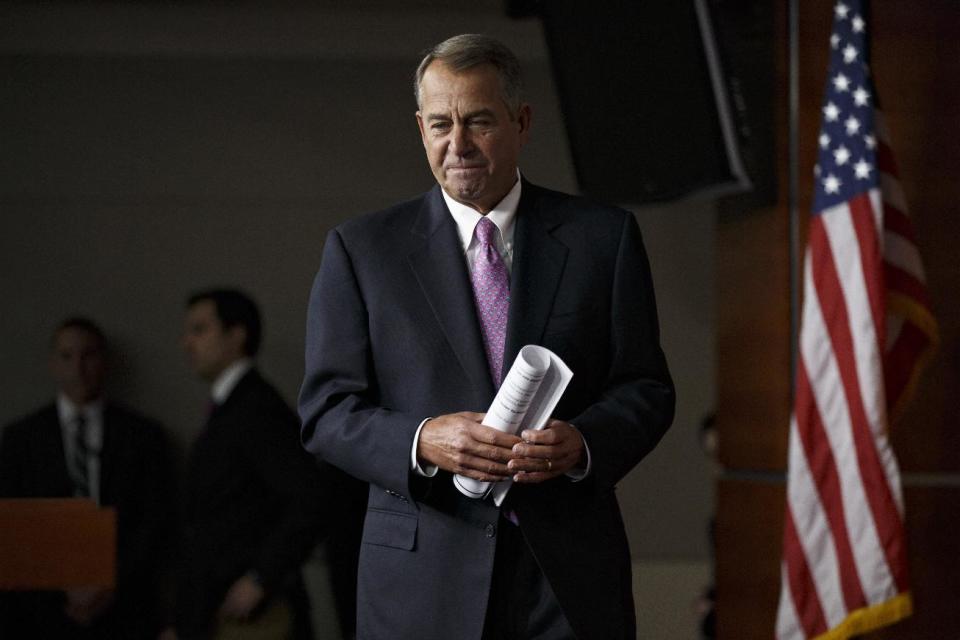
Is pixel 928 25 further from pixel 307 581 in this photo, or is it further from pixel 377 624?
pixel 307 581

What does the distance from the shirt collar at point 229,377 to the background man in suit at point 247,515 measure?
0.25ft

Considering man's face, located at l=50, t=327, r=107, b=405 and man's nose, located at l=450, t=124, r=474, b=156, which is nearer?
man's nose, located at l=450, t=124, r=474, b=156

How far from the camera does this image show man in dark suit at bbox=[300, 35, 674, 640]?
5.20ft

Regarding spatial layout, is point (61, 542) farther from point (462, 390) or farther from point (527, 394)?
point (527, 394)

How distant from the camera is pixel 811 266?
10.2 ft

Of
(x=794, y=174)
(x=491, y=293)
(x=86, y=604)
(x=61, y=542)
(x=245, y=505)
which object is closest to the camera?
(x=491, y=293)

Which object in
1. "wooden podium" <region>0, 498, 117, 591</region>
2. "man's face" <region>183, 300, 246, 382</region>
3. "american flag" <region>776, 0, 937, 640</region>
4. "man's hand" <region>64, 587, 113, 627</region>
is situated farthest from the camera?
"man's hand" <region>64, 587, 113, 627</region>

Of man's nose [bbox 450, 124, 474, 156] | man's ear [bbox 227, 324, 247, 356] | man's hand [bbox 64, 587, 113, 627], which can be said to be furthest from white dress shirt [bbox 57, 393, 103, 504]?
man's nose [bbox 450, 124, 474, 156]

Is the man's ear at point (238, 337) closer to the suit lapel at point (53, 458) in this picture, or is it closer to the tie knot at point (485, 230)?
the suit lapel at point (53, 458)

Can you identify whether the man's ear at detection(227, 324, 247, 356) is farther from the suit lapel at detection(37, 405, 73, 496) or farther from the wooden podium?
the wooden podium

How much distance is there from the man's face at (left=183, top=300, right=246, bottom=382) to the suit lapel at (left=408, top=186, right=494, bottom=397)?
87.8 inches

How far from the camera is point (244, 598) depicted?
340cm

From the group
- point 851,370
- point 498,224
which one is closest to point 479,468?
point 498,224

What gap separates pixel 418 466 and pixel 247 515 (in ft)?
6.63
